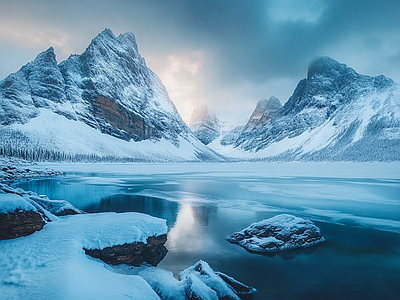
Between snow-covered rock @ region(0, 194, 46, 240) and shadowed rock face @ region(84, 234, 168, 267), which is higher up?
snow-covered rock @ region(0, 194, 46, 240)

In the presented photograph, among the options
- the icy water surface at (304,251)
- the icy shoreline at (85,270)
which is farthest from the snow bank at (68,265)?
the icy water surface at (304,251)

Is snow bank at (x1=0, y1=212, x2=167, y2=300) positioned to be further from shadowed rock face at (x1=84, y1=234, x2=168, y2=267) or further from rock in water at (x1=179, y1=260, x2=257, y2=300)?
rock in water at (x1=179, y1=260, x2=257, y2=300)

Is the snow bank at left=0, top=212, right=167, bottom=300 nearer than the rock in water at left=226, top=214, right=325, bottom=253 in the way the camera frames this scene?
Yes

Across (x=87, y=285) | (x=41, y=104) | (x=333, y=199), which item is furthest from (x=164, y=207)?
(x=41, y=104)

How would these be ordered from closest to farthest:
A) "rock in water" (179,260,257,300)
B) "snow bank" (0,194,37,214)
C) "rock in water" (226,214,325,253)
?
"rock in water" (179,260,257,300) < "snow bank" (0,194,37,214) < "rock in water" (226,214,325,253)

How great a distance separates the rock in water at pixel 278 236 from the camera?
15.0 meters

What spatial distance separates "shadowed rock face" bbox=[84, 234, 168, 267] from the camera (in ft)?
32.8

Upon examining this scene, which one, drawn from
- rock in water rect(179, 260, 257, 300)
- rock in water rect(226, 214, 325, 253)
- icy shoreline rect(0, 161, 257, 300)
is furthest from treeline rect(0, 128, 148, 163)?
rock in water rect(179, 260, 257, 300)

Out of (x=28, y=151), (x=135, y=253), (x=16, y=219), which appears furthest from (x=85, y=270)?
(x=28, y=151)

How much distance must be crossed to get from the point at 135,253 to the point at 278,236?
929cm

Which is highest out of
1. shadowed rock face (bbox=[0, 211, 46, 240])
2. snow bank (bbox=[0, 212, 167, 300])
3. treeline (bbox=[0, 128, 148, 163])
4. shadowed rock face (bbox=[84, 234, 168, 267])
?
treeline (bbox=[0, 128, 148, 163])

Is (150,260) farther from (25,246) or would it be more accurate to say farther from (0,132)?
(0,132)

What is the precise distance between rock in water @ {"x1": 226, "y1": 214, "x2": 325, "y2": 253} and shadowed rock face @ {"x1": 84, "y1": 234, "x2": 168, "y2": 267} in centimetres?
577

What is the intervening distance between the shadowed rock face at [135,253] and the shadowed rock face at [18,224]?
282cm
